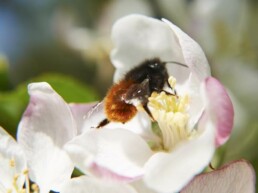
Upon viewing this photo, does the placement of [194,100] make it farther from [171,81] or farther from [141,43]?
[141,43]

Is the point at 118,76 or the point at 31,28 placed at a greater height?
the point at 118,76

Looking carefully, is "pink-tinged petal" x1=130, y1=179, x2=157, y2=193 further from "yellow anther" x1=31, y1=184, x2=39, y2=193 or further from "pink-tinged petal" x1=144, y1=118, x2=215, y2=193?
"yellow anther" x1=31, y1=184, x2=39, y2=193

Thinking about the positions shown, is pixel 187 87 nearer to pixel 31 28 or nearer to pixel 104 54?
pixel 104 54

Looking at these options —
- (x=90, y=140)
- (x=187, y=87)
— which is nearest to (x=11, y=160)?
(x=90, y=140)

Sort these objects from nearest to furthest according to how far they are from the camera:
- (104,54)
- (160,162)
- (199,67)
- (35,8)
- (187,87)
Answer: (160,162), (199,67), (187,87), (104,54), (35,8)

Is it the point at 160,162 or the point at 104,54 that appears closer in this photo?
the point at 160,162

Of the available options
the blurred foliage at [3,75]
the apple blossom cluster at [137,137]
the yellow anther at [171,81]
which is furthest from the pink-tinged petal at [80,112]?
the blurred foliage at [3,75]
